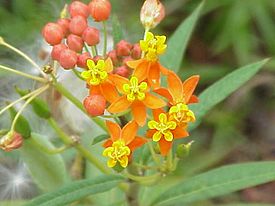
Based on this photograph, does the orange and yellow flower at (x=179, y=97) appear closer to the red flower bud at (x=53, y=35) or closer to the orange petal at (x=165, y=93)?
the orange petal at (x=165, y=93)

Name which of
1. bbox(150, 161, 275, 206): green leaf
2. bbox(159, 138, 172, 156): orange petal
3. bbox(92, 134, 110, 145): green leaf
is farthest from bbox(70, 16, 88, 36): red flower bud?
bbox(150, 161, 275, 206): green leaf

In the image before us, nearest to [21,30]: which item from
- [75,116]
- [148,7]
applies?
[75,116]

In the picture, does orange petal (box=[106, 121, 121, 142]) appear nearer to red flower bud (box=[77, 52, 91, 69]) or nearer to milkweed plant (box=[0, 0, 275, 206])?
milkweed plant (box=[0, 0, 275, 206])

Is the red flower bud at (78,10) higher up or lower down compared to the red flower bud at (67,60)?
higher up

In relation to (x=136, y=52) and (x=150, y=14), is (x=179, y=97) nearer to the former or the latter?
(x=136, y=52)

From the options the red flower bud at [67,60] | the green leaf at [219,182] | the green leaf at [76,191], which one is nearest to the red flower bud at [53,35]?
the red flower bud at [67,60]

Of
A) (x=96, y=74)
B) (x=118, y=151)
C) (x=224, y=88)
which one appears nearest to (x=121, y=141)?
(x=118, y=151)
